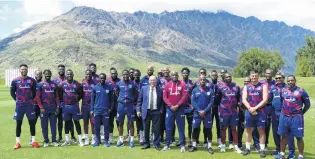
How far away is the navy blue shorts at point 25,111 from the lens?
461 inches

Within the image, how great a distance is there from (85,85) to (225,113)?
16.0 ft

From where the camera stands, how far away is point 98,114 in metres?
12.0

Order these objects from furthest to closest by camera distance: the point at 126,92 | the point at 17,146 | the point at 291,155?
the point at 126,92
the point at 17,146
the point at 291,155

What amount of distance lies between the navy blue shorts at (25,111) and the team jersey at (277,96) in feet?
24.7

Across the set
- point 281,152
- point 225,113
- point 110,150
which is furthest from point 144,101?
point 281,152

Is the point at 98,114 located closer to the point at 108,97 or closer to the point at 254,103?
the point at 108,97

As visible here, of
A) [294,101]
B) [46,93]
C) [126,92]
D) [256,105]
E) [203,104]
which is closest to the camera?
[294,101]

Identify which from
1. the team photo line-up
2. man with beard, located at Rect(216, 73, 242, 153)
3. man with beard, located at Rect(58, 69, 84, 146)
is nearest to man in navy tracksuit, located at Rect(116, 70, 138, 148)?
the team photo line-up

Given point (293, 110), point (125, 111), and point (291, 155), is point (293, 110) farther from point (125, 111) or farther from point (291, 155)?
point (125, 111)

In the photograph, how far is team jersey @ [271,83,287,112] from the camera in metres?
10.8

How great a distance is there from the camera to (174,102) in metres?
11.6

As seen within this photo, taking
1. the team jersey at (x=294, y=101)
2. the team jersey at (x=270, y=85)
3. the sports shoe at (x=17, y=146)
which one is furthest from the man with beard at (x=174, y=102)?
the sports shoe at (x=17, y=146)

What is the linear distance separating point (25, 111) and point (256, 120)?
7.21 meters

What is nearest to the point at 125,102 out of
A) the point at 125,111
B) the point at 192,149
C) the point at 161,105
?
the point at 125,111
